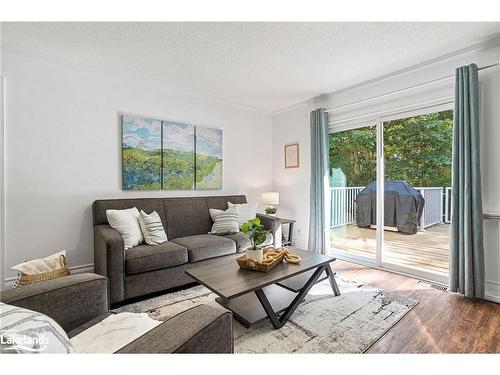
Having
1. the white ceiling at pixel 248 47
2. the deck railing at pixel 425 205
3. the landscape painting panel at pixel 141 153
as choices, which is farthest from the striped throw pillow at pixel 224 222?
the white ceiling at pixel 248 47

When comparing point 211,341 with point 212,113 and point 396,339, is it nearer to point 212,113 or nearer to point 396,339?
point 396,339

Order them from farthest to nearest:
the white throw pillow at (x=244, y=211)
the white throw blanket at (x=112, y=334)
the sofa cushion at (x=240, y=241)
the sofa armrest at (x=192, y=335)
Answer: the white throw pillow at (x=244, y=211)
the sofa cushion at (x=240, y=241)
the white throw blanket at (x=112, y=334)
the sofa armrest at (x=192, y=335)

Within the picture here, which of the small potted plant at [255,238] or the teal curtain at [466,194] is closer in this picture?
the small potted plant at [255,238]

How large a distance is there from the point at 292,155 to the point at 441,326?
116 inches

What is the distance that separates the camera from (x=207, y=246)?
2629 mm

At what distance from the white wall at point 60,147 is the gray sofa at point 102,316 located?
1.69m

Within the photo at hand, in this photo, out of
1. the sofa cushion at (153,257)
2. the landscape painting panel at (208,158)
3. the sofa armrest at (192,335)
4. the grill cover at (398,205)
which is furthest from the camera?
the landscape painting panel at (208,158)

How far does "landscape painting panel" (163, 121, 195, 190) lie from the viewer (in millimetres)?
3268

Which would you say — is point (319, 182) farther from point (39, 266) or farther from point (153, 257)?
point (39, 266)

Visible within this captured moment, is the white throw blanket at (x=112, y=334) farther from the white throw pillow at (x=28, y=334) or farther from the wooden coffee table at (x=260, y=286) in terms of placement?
the wooden coffee table at (x=260, y=286)

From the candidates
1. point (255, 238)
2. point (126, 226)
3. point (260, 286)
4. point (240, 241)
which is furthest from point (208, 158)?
point (260, 286)

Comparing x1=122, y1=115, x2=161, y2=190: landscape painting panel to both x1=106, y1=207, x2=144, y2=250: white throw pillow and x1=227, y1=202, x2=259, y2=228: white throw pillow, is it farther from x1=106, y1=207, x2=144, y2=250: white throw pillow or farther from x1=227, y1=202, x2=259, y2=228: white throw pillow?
x1=227, y1=202, x2=259, y2=228: white throw pillow

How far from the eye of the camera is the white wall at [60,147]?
2375 mm

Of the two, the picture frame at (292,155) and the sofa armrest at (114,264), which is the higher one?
the picture frame at (292,155)
